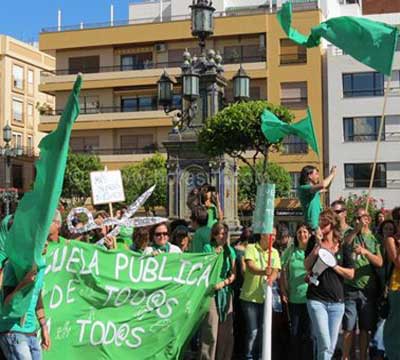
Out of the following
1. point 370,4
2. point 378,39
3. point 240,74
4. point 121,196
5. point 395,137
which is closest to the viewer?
point 378,39

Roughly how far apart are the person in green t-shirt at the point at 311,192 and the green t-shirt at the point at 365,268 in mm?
538

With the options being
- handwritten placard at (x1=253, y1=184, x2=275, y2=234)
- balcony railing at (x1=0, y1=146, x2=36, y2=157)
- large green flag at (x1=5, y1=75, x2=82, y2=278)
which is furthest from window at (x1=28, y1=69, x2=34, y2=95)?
large green flag at (x1=5, y1=75, x2=82, y2=278)

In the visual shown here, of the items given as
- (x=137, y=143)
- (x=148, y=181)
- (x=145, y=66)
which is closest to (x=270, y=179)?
(x=148, y=181)

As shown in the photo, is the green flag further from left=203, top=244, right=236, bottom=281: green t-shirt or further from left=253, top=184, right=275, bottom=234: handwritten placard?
left=253, top=184, right=275, bottom=234: handwritten placard

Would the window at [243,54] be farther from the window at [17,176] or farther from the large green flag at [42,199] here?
the large green flag at [42,199]

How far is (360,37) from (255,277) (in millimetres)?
3128

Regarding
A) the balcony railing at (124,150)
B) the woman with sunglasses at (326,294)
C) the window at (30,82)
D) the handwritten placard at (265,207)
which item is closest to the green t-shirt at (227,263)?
the woman with sunglasses at (326,294)

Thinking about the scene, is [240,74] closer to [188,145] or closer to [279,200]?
[188,145]

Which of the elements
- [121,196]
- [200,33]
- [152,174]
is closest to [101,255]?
[121,196]

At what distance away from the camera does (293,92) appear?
152 ft

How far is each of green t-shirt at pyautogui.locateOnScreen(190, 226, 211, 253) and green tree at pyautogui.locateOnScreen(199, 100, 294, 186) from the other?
11.2 meters

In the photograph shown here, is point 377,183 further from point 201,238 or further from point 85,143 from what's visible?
point 201,238

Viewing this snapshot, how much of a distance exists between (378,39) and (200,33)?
940cm

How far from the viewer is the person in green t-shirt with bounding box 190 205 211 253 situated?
901 centimetres
